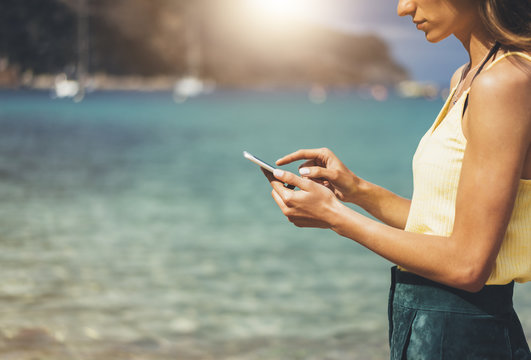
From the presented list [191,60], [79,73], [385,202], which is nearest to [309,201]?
[385,202]

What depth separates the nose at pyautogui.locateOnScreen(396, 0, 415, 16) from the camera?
1.88m

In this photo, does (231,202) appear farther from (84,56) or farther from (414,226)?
(84,56)

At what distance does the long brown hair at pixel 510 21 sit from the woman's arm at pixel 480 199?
12cm

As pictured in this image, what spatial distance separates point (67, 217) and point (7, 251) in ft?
11.5

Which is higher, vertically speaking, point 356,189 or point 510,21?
point 510,21

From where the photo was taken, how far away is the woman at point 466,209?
1646 millimetres

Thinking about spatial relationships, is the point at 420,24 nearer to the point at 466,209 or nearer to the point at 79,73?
the point at 466,209

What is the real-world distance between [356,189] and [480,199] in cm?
75

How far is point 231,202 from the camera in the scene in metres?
17.9

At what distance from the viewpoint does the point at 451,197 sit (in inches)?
70.7

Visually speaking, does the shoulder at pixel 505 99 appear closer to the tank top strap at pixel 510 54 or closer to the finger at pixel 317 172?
the tank top strap at pixel 510 54

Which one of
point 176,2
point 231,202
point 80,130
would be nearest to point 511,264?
point 231,202

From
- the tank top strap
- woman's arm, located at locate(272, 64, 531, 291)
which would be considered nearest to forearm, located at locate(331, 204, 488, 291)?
woman's arm, located at locate(272, 64, 531, 291)

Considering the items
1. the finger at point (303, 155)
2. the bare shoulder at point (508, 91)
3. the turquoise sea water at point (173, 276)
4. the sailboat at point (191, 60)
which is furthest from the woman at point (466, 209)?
the sailboat at point (191, 60)
